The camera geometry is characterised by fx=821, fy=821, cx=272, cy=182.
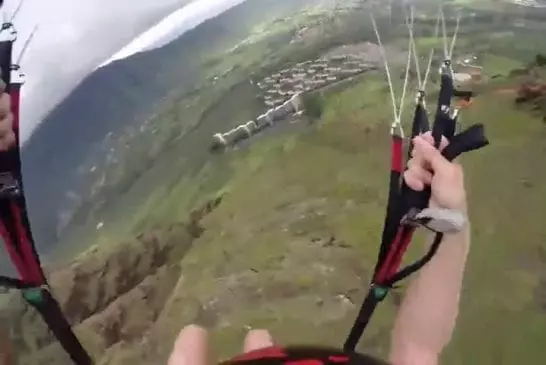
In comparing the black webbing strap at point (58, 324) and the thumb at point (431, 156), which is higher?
the thumb at point (431, 156)

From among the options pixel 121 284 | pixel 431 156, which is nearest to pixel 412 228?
pixel 431 156

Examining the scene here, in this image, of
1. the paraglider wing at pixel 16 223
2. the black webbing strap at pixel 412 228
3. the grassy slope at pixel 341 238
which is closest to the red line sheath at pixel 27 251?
the paraglider wing at pixel 16 223

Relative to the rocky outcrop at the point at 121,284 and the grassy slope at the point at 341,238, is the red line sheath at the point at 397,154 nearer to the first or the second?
the grassy slope at the point at 341,238

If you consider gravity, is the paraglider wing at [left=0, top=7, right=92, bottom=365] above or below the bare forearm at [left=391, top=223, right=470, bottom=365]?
above

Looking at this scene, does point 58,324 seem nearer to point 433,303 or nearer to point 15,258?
point 15,258

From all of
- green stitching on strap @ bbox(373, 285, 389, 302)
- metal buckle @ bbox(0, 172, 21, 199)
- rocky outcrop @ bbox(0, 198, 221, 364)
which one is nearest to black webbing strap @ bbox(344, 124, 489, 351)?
green stitching on strap @ bbox(373, 285, 389, 302)

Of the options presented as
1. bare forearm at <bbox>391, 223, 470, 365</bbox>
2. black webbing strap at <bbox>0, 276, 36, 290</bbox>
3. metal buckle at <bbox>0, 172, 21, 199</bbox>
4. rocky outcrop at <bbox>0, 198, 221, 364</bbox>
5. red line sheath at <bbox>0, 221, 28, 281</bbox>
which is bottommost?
bare forearm at <bbox>391, 223, 470, 365</bbox>

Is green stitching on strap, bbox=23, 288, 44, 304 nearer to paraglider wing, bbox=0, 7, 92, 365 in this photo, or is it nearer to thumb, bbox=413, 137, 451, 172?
paraglider wing, bbox=0, 7, 92, 365
